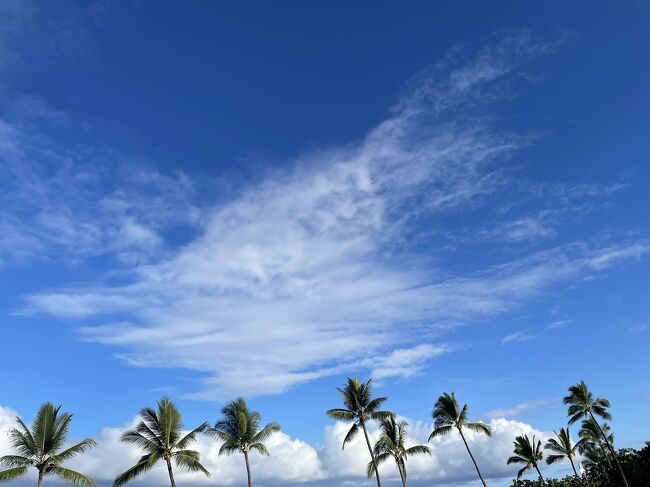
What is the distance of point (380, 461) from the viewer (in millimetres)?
59625

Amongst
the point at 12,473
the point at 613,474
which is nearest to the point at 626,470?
the point at 613,474

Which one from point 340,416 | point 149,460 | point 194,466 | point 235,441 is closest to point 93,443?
point 149,460

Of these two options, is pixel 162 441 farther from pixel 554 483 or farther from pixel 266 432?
pixel 554 483

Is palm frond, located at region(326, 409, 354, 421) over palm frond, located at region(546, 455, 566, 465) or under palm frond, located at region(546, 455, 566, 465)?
over

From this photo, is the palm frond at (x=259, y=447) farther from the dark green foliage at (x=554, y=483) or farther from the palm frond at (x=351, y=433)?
the dark green foliage at (x=554, y=483)

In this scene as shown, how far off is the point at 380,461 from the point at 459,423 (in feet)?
34.3

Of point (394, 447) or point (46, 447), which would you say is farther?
point (394, 447)

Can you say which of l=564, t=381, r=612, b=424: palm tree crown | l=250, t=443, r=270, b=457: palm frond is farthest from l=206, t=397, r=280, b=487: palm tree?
l=564, t=381, r=612, b=424: palm tree crown

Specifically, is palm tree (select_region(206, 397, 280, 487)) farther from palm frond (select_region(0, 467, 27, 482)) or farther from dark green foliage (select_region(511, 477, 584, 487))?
dark green foliage (select_region(511, 477, 584, 487))

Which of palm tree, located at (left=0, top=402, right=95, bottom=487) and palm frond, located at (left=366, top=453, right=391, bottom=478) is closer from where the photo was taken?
palm tree, located at (left=0, top=402, right=95, bottom=487)

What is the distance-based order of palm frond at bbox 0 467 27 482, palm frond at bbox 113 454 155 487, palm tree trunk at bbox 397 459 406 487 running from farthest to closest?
palm tree trunk at bbox 397 459 406 487 < palm frond at bbox 113 454 155 487 < palm frond at bbox 0 467 27 482

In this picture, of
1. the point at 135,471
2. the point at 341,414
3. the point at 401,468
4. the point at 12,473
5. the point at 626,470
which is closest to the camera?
the point at 12,473

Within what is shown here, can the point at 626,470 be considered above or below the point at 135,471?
below

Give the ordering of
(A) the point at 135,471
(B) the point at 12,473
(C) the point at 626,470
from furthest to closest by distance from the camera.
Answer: (C) the point at 626,470 → (A) the point at 135,471 → (B) the point at 12,473
